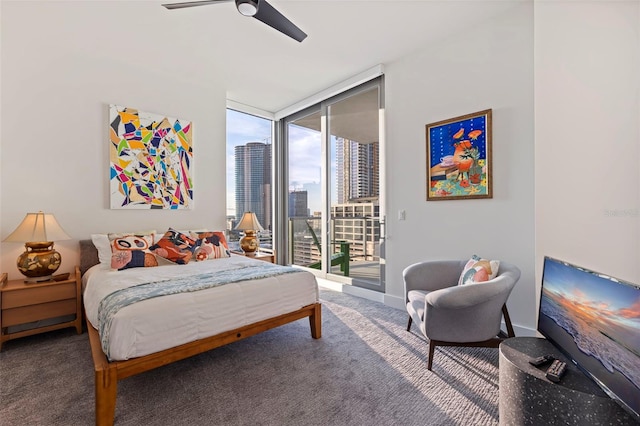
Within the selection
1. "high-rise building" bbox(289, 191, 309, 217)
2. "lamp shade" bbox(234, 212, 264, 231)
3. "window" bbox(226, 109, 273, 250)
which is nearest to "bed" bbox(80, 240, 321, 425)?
"lamp shade" bbox(234, 212, 264, 231)

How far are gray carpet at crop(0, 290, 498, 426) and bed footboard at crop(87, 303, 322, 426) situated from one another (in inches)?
6.0

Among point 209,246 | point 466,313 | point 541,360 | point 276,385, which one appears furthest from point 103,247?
point 541,360

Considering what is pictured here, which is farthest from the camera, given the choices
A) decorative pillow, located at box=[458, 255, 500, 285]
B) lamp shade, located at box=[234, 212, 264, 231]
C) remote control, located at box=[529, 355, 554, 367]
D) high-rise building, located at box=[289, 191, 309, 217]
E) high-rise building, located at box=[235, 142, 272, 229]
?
high-rise building, located at box=[289, 191, 309, 217]

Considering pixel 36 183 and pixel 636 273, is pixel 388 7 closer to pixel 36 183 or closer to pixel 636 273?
pixel 636 273

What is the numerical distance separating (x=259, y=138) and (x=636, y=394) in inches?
→ 204

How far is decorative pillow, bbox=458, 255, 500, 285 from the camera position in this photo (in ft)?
7.52

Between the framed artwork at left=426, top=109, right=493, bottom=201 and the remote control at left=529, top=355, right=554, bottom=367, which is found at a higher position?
the framed artwork at left=426, top=109, right=493, bottom=201

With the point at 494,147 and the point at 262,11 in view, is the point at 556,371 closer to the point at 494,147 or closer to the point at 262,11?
the point at 494,147

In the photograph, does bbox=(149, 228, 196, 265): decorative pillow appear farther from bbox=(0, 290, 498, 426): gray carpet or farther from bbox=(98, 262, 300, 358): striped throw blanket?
bbox=(0, 290, 498, 426): gray carpet

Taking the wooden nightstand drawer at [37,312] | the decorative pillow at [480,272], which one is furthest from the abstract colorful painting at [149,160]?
the decorative pillow at [480,272]

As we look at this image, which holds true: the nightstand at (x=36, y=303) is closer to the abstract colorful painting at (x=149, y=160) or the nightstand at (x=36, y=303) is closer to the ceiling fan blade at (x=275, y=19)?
the abstract colorful painting at (x=149, y=160)

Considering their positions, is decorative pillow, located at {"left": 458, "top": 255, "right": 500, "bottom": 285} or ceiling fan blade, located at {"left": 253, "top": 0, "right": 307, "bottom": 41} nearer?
ceiling fan blade, located at {"left": 253, "top": 0, "right": 307, "bottom": 41}

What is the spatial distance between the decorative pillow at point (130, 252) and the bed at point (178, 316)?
12cm

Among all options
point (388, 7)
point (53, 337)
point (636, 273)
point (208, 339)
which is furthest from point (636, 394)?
point (53, 337)
